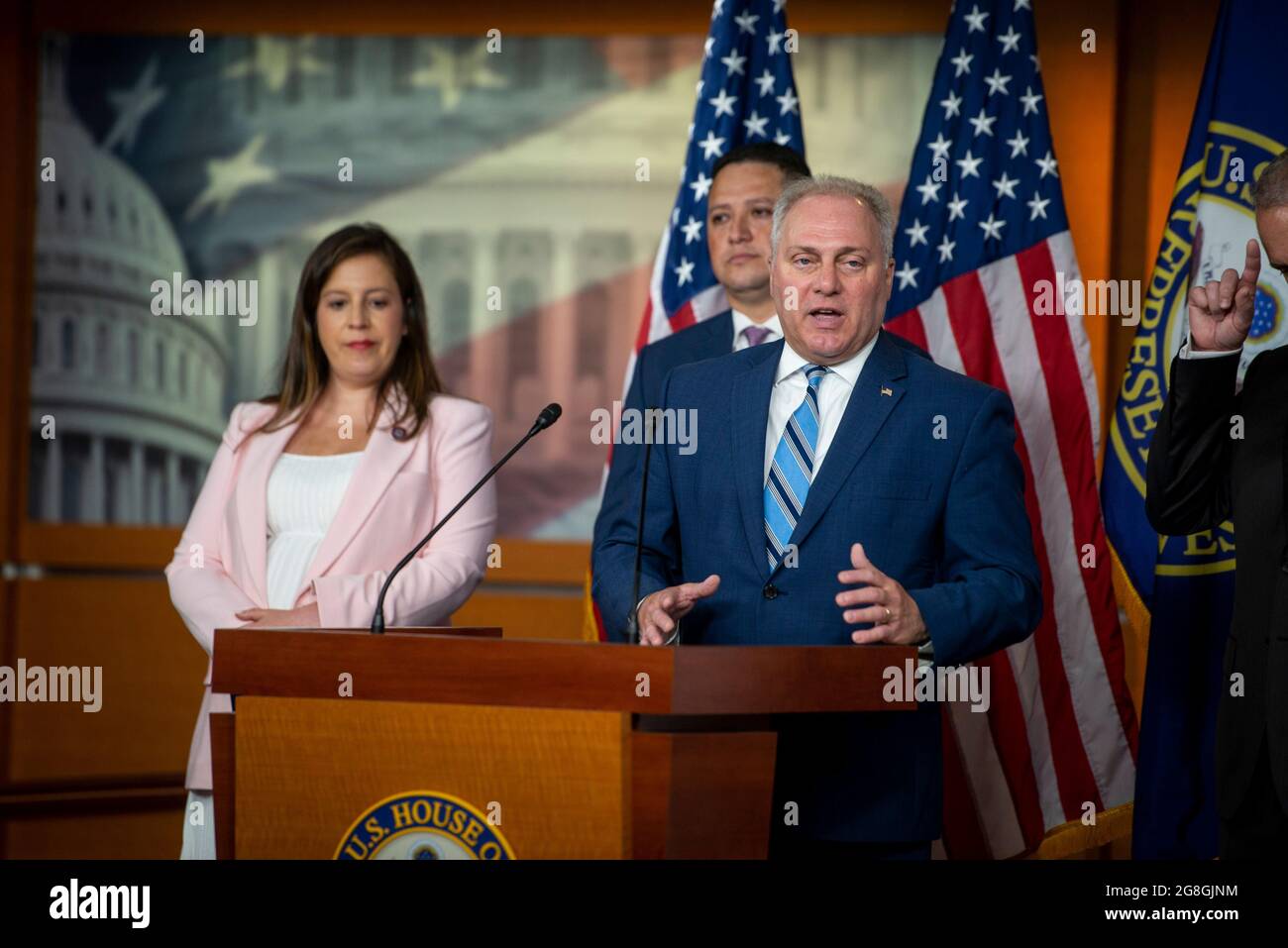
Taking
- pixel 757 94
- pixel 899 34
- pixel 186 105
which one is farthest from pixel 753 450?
pixel 186 105

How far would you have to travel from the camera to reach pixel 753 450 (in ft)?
7.93

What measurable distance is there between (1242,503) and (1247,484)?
0.03 metres

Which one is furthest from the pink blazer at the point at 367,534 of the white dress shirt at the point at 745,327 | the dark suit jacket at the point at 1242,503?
the dark suit jacket at the point at 1242,503

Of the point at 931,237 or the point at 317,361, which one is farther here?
the point at 931,237

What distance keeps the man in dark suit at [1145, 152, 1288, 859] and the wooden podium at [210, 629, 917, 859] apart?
3.02 feet

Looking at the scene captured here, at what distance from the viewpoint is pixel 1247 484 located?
2635 mm

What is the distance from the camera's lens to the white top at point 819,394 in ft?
8.07

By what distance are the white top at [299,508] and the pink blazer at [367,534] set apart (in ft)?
0.08

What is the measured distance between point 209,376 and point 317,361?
296cm

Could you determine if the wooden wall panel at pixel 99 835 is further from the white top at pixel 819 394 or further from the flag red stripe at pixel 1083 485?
the white top at pixel 819 394

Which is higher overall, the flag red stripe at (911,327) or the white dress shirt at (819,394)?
the flag red stripe at (911,327)

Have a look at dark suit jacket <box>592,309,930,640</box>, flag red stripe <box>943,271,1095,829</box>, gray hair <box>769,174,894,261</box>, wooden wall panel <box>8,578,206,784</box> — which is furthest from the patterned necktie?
wooden wall panel <box>8,578,206,784</box>
